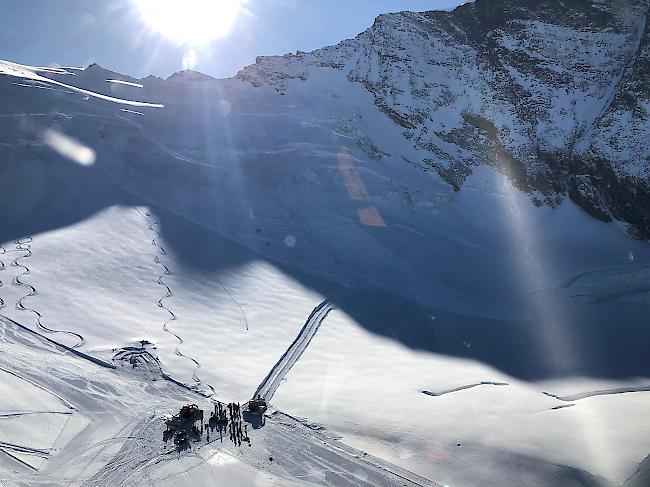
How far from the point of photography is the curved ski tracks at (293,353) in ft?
64.4

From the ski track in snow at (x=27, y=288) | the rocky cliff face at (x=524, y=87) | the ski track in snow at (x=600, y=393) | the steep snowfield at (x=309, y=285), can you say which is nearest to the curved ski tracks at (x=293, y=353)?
the steep snowfield at (x=309, y=285)

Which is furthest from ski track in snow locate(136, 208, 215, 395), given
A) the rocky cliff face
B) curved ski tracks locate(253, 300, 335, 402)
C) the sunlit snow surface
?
the rocky cliff face

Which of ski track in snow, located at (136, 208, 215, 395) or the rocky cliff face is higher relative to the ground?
the rocky cliff face

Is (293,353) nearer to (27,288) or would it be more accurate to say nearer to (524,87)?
(27,288)

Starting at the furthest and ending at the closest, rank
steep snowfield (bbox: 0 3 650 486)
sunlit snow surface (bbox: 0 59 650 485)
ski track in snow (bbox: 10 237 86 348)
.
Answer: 1. ski track in snow (bbox: 10 237 86 348)
2. sunlit snow surface (bbox: 0 59 650 485)
3. steep snowfield (bbox: 0 3 650 486)

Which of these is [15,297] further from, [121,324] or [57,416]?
[57,416]

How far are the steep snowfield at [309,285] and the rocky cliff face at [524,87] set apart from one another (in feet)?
2.16

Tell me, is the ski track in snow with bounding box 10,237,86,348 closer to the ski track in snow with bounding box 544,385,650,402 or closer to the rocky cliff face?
the ski track in snow with bounding box 544,385,650,402

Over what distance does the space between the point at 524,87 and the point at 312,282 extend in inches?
1470

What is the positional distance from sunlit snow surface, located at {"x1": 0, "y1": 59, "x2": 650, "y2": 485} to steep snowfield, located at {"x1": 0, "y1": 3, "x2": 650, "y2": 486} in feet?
0.47

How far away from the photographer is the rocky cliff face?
49.8 meters

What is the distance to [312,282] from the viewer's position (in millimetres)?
32281

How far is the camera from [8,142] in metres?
41.1

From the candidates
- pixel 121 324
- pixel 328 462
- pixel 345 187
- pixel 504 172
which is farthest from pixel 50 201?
pixel 504 172
